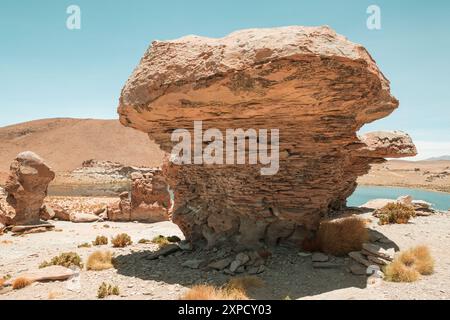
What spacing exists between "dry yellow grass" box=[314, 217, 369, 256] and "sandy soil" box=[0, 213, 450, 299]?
1.38ft

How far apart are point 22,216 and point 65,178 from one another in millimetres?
63167

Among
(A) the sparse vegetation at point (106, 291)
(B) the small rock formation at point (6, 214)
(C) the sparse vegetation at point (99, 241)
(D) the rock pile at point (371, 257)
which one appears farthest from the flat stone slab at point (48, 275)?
(B) the small rock formation at point (6, 214)

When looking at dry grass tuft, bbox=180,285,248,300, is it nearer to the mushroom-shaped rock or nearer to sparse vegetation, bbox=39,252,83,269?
sparse vegetation, bbox=39,252,83,269

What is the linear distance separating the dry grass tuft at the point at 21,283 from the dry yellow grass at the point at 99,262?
172 cm

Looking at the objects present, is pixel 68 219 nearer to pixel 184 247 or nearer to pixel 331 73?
pixel 184 247

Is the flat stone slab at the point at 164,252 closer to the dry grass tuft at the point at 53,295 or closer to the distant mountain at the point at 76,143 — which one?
the dry grass tuft at the point at 53,295

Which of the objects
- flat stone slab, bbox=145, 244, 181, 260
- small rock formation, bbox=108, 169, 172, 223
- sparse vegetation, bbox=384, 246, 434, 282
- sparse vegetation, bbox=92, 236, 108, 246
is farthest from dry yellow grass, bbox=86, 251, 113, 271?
small rock formation, bbox=108, 169, 172, 223

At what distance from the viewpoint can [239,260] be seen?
30.6 feet

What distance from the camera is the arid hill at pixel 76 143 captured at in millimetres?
111562

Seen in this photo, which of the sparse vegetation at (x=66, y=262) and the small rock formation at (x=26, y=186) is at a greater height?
the small rock formation at (x=26, y=186)

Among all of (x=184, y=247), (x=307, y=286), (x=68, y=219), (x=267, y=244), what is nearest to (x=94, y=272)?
(x=184, y=247)

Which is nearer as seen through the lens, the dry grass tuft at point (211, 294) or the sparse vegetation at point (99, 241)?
the dry grass tuft at point (211, 294)

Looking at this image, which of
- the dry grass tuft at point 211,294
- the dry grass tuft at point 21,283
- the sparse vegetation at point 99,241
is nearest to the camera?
the dry grass tuft at point 211,294
